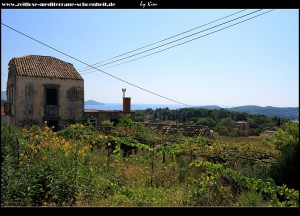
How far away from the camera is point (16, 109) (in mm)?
21812

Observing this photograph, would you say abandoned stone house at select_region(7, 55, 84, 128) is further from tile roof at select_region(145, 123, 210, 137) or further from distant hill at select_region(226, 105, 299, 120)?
distant hill at select_region(226, 105, 299, 120)

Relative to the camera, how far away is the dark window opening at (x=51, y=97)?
75.8 feet

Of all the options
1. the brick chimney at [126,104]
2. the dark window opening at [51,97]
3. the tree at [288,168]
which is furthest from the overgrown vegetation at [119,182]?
the brick chimney at [126,104]

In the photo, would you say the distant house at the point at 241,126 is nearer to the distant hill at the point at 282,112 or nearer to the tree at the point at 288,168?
the distant hill at the point at 282,112

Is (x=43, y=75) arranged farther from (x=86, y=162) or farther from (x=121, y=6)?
(x=121, y=6)

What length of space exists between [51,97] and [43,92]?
769 mm

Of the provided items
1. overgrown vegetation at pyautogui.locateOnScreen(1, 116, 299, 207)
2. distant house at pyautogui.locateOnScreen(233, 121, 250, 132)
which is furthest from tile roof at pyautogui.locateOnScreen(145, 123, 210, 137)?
distant house at pyautogui.locateOnScreen(233, 121, 250, 132)

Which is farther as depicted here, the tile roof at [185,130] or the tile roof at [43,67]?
the tile roof at [43,67]

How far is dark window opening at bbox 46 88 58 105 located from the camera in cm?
2311

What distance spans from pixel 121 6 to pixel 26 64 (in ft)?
71.4

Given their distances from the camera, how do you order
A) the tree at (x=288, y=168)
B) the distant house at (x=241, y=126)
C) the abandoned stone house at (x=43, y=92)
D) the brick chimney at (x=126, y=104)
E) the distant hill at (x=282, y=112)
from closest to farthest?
1. the distant hill at (x=282, y=112)
2. the tree at (x=288, y=168)
3. the abandoned stone house at (x=43, y=92)
4. the brick chimney at (x=126, y=104)
5. the distant house at (x=241, y=126)

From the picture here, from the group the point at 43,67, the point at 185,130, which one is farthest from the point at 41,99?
the point at 185,130

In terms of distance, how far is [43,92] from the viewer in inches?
896
